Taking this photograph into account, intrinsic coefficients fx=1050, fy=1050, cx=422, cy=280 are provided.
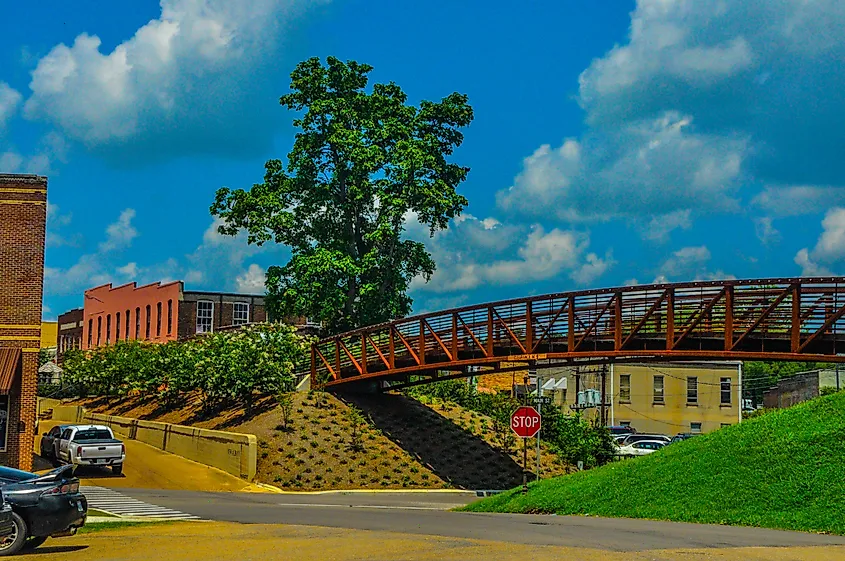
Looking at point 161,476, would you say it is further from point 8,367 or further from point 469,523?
point 469,523

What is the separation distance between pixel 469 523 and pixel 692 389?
58959 millimetres

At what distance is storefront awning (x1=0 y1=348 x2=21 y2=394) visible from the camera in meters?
33.1

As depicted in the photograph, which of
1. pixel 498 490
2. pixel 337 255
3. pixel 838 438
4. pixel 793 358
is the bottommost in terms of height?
pixel 498 490

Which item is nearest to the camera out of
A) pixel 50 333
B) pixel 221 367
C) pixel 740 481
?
pixel 740 481

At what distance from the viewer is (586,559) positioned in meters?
15.1

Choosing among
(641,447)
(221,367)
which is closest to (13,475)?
(221,367)

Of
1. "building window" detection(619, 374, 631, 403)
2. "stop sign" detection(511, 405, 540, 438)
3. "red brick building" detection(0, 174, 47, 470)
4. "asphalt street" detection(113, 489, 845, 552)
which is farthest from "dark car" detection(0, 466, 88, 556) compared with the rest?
"building window" detection(619, 374, 631, 403)

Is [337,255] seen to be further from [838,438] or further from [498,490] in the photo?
[838,438]

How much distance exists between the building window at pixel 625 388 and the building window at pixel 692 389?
4.36m

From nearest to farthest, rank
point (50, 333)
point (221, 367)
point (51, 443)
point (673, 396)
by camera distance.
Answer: point (51, 443), point (221, 367), point (673, 396), point (50, 333)

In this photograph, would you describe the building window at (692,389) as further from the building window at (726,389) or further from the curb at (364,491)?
the curb at (364,491)

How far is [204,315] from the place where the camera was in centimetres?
7250

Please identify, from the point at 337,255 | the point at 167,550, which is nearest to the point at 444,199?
the point at 337,255

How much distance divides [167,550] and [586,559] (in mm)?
6580
